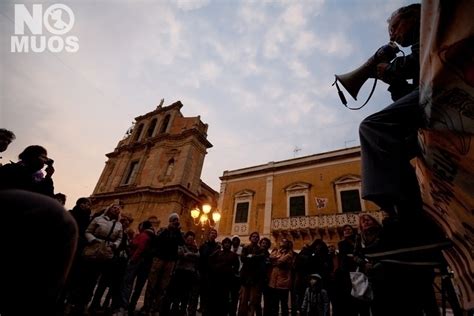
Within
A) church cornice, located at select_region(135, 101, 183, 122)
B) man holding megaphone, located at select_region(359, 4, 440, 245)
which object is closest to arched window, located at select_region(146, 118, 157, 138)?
church cornice, located at select_region(135, 101, 183, 122)

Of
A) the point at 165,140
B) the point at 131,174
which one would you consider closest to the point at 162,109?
the point at 165,140

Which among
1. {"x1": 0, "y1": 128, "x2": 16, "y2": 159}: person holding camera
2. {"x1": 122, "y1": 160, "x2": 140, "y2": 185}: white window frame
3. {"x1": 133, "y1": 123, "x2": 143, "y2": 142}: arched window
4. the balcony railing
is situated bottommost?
{"x1": 0, "y1": 128, "x2": 16, "y2": 159}: person holding camera

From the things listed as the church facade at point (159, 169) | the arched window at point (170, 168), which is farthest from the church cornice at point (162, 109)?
the arched window at point (170, 168)

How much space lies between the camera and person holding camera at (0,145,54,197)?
6.99ft

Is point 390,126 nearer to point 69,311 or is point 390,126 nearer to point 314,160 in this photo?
point 69,311

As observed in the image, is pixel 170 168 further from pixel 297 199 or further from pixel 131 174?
pixel 297 199

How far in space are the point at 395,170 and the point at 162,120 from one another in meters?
26.5

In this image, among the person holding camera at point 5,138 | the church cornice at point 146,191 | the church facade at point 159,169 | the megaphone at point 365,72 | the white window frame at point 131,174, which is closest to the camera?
the megaphone at point 365,72

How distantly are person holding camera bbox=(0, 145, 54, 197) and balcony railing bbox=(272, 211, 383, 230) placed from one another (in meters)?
14.9

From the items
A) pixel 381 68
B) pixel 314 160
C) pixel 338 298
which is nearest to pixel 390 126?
pixel 381 68

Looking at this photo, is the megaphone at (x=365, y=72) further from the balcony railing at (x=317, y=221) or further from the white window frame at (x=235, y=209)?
the white window frame at (x=235, y=209)

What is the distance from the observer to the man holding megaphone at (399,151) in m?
1.12

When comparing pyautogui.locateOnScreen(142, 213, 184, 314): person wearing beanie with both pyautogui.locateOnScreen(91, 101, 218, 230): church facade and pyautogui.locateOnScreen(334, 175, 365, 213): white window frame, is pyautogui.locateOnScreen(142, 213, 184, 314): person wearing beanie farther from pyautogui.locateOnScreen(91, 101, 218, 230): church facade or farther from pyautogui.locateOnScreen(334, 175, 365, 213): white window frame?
pyautogui.locateOnScreen(91, 101, 218, 230): church facade

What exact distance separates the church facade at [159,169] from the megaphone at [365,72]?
1807 centimetres
